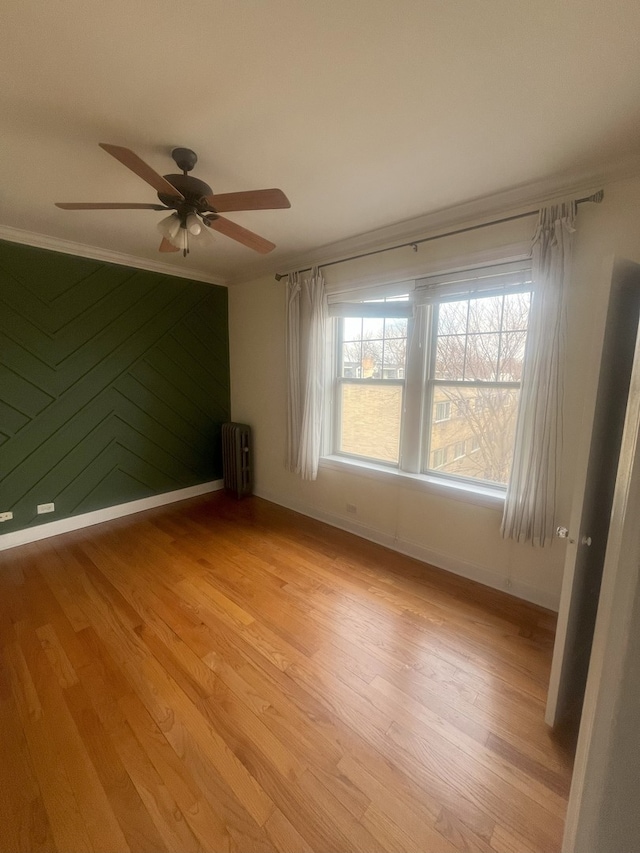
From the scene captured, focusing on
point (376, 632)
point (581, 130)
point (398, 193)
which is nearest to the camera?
point (581, 130)

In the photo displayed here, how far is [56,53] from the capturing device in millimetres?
1176

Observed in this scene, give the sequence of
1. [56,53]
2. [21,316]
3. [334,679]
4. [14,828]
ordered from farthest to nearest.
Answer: [21,316], [334,679], [56,53], [14,828]

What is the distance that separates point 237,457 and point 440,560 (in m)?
2.44

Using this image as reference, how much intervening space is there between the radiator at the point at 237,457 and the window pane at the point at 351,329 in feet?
5.51

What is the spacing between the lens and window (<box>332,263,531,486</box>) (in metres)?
2.22

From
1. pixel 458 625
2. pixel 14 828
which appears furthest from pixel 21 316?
pixel 458 625

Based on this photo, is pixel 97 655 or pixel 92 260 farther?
pixel 92 260

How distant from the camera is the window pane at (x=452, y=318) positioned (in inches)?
94.3

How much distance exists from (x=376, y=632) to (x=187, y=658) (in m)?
1.04

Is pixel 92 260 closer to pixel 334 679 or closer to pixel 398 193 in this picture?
pixel 398 193

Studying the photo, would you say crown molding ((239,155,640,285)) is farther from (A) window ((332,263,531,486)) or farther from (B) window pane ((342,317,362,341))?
(B) window pane ((342,317,362,341))

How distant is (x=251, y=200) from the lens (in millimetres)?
1559

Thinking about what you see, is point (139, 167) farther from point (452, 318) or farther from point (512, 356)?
point (512, 356)

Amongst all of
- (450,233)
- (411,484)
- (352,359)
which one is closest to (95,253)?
(352,359)
